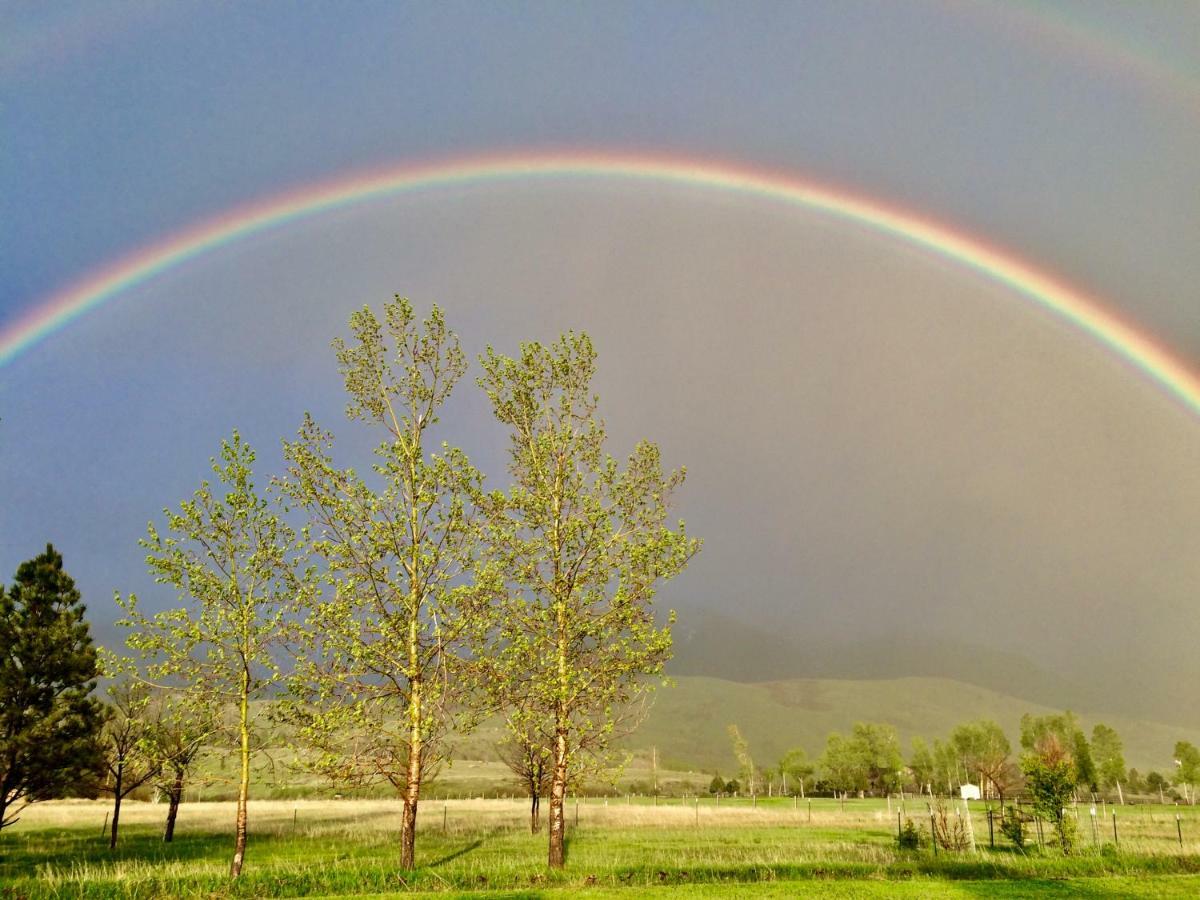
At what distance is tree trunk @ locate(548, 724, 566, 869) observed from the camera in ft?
79.3

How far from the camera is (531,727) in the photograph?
25734 millimetres

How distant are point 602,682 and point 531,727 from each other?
2.90 metres

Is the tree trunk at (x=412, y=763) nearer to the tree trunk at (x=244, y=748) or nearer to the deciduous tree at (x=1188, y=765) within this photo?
the tree trunk at (x=244, y=748)

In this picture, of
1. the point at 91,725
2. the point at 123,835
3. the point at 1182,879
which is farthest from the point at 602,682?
the point at 123,835

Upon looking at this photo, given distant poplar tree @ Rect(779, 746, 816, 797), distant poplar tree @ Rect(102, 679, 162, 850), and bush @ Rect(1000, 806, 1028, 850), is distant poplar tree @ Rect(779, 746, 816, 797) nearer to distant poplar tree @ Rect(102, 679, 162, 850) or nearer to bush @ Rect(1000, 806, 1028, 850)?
bush @ Rect(1000, 806, 1028, 850)

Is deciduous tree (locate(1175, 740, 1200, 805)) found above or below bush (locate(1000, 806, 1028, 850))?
below

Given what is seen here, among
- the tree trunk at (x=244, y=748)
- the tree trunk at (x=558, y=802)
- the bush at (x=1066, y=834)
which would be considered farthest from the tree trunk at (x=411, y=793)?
Answer: the bush at (x=1066, y=834)

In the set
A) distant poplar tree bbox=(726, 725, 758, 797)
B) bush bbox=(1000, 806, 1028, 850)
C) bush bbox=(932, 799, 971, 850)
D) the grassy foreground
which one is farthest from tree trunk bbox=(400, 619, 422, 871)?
distant poplar tree bbox=(726, 725, 758, 797)

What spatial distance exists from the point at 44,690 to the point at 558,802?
2434 cm

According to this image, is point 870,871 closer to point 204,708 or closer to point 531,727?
point 531,727

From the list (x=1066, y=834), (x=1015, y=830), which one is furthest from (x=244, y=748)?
(x=1066, y=834)

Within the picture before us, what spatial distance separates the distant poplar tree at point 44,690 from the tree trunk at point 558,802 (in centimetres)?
2138

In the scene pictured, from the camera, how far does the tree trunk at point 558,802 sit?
24180mm

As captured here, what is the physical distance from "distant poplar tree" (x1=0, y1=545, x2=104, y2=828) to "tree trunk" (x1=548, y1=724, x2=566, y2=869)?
21381 millimetres
